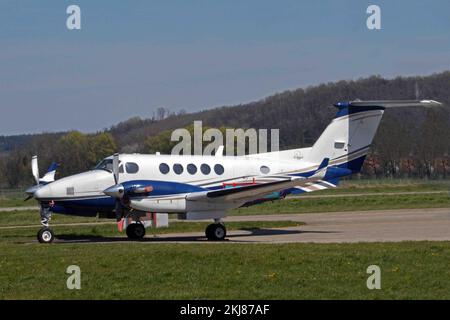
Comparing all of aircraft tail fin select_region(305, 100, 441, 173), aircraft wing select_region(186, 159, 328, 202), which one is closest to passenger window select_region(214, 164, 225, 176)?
aircraft wing select_region(186, 159, 328, 202)

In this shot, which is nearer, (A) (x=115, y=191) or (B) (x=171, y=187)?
(A) (x=115, y=191)

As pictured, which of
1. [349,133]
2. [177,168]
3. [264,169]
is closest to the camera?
[177,168]

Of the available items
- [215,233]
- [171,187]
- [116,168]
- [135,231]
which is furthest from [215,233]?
[116,168]

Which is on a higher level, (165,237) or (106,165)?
(106,165)

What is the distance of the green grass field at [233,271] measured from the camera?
15469 mm

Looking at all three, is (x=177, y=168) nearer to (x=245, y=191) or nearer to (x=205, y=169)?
(x=205, y=169)

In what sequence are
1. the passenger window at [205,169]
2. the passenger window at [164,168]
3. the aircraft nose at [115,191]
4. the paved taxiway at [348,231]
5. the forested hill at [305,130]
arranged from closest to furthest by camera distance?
the aircraft nose at [115,191], the paved taxiway at [348,231], the passenger window at [164,168], the passenger window at [205,169], the forested hill at [305,130]

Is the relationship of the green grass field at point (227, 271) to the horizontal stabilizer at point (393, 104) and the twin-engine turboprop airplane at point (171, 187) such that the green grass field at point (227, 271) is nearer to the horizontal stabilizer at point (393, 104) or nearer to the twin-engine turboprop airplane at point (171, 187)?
the twin-engine turboprop airplane at point (171, 187)

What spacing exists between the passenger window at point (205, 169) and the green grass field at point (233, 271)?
6.20 meters

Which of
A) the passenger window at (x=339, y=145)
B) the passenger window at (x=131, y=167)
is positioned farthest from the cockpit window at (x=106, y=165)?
the passenger window at (x=339, y=145)

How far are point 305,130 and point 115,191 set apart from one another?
3930 inches

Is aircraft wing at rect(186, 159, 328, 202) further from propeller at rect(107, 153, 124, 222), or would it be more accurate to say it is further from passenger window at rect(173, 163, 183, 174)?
propeller at rect(107, 153, 124, 222)

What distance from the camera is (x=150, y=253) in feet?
69.2

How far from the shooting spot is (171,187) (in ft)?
90.3
